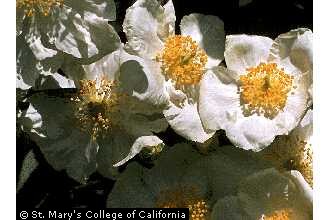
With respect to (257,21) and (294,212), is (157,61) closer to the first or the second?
(257,21)

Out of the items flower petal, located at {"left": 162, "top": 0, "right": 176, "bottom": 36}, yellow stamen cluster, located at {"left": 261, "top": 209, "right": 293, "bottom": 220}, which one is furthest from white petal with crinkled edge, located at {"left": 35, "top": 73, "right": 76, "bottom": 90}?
yellow stamen cluster, located at {"left": 261, "top": 209, "right": 293, "bottom": 220}

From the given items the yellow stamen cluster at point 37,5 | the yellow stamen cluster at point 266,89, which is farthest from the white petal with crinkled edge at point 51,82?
the yellow stamen cluster at point 266,89

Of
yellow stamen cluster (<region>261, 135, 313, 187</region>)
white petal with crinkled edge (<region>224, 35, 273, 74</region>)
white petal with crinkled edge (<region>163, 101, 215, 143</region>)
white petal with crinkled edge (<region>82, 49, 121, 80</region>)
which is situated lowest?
yellow stamen cluster (<region>261, 135, 313, 187</region>)

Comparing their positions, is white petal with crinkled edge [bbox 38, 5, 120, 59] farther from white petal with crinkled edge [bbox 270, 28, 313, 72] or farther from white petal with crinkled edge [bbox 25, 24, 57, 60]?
white petal with crinkled edge [bbox 270, 28, 313, 72]

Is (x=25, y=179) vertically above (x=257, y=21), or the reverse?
(x=257, y=21)

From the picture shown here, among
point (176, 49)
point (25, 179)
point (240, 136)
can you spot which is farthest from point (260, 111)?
point (25, 179)

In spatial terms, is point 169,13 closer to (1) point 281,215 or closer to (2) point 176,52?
(2) point 176,52
